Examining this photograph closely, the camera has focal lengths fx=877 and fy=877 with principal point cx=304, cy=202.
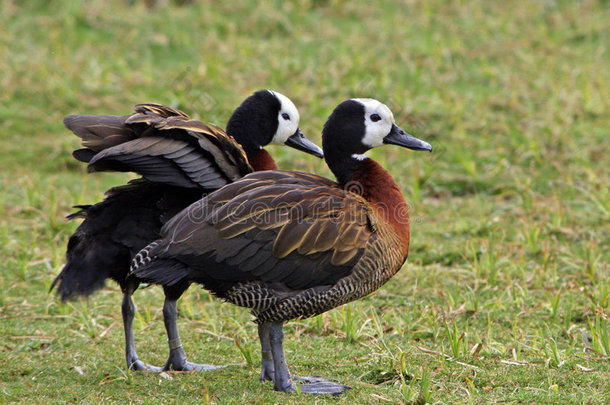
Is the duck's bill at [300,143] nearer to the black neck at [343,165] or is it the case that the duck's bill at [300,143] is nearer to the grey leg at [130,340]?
the black neck at [343,165]

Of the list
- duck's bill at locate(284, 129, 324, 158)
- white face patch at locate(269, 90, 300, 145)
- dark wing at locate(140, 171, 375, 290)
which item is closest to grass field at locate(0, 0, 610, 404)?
dark wing at locate(140, 171, 375, 290)

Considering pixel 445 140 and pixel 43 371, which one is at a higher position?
pixel 445 140

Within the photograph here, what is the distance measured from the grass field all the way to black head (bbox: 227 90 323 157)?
1164mm

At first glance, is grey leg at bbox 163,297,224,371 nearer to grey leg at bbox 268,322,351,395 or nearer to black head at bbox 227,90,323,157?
grey leg at bbox 268,322,351,395

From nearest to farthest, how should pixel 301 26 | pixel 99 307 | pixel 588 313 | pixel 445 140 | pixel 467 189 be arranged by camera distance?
pixel 588 313 → pixel 99 307 → pixel 467 189 → pixel 445 140 → pixel 301 26

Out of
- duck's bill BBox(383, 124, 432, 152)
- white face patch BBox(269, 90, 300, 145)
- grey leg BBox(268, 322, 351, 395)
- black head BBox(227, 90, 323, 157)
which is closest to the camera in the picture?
grey leg BBox(268, 322, 351, 395)

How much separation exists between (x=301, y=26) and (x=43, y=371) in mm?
7471

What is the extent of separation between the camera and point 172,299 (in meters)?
4.93

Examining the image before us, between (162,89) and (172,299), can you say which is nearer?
(172,299)

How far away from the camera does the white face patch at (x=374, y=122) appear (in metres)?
5.11

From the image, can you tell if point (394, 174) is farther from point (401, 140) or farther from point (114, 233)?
point (114, 233)

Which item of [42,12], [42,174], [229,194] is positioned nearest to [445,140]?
[42,174]

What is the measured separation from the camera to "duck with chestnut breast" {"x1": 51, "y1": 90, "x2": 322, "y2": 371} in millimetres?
4754

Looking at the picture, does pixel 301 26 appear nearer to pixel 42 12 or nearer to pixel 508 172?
pixel 42 12
